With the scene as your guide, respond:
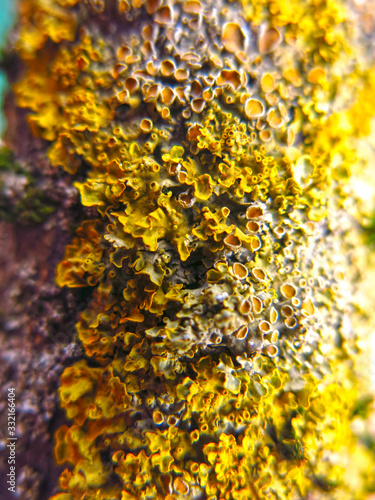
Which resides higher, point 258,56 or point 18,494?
point 258,56

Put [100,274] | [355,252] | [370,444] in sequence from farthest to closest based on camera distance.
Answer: [370,444] < [355,252] < [100,274]

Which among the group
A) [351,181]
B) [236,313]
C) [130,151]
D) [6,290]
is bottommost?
[236,313]

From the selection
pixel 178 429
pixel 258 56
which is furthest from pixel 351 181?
pixel 178 429

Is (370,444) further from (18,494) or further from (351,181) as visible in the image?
(18,494)

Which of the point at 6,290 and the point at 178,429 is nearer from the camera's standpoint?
the point at 178,429

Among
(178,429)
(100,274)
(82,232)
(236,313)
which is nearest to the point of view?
(236,313)

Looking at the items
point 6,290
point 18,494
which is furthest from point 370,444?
point 6,290

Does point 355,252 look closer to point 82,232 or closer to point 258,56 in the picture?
point 258,56
